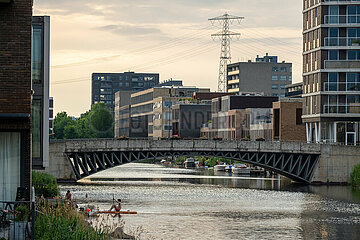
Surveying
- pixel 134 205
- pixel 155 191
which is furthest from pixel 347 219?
pixel 155 191

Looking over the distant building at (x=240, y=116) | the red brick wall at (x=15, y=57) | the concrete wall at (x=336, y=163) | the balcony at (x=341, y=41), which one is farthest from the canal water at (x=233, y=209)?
the distant building at (x=240, y=116)

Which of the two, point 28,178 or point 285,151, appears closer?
point 28,178

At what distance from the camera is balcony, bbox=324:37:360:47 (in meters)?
112

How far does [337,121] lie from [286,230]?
6125cm

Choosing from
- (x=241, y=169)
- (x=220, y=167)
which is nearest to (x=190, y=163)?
(x=220, y=167)

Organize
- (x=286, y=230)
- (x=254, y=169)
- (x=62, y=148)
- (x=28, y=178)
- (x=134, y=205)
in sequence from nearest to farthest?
(x=28, y=178) → (x=286, y=230) → (x=134, y=205) → (x=62, y=148) → (x=254, y=169)

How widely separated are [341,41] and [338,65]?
3.27 metres

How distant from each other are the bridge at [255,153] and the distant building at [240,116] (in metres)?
50.2

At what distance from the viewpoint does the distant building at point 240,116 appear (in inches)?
6471

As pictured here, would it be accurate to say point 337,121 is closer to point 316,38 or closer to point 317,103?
point 317,103

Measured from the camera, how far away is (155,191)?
293 feet

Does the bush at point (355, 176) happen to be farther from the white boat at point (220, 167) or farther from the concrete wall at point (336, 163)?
the white boat at point (220, 167)

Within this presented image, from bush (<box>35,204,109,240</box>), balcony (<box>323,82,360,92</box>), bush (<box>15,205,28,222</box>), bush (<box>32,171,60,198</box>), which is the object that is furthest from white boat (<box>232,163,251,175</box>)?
bush (<box>15,205,28,222</box>)

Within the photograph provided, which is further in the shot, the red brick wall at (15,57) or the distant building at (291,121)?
the distant building at (291,121)
